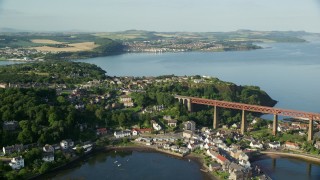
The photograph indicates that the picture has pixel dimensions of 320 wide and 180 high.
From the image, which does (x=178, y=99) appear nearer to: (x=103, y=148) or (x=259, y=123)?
(x=259, y=123)

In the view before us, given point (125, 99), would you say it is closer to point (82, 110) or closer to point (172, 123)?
point (82, 110)

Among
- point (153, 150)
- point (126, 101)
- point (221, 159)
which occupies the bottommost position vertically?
point (153, 150)

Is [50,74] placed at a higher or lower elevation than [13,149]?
higher

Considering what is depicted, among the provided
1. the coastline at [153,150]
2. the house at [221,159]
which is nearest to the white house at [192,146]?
the coastline at [153,150]

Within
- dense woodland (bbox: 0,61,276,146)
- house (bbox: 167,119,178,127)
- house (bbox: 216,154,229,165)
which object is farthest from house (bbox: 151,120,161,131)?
house (bbox: 216,154,229,165)

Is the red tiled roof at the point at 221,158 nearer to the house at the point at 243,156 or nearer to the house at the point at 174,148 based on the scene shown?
the house at the point at 243,156

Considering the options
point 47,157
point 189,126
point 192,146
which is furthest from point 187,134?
point 47,157
